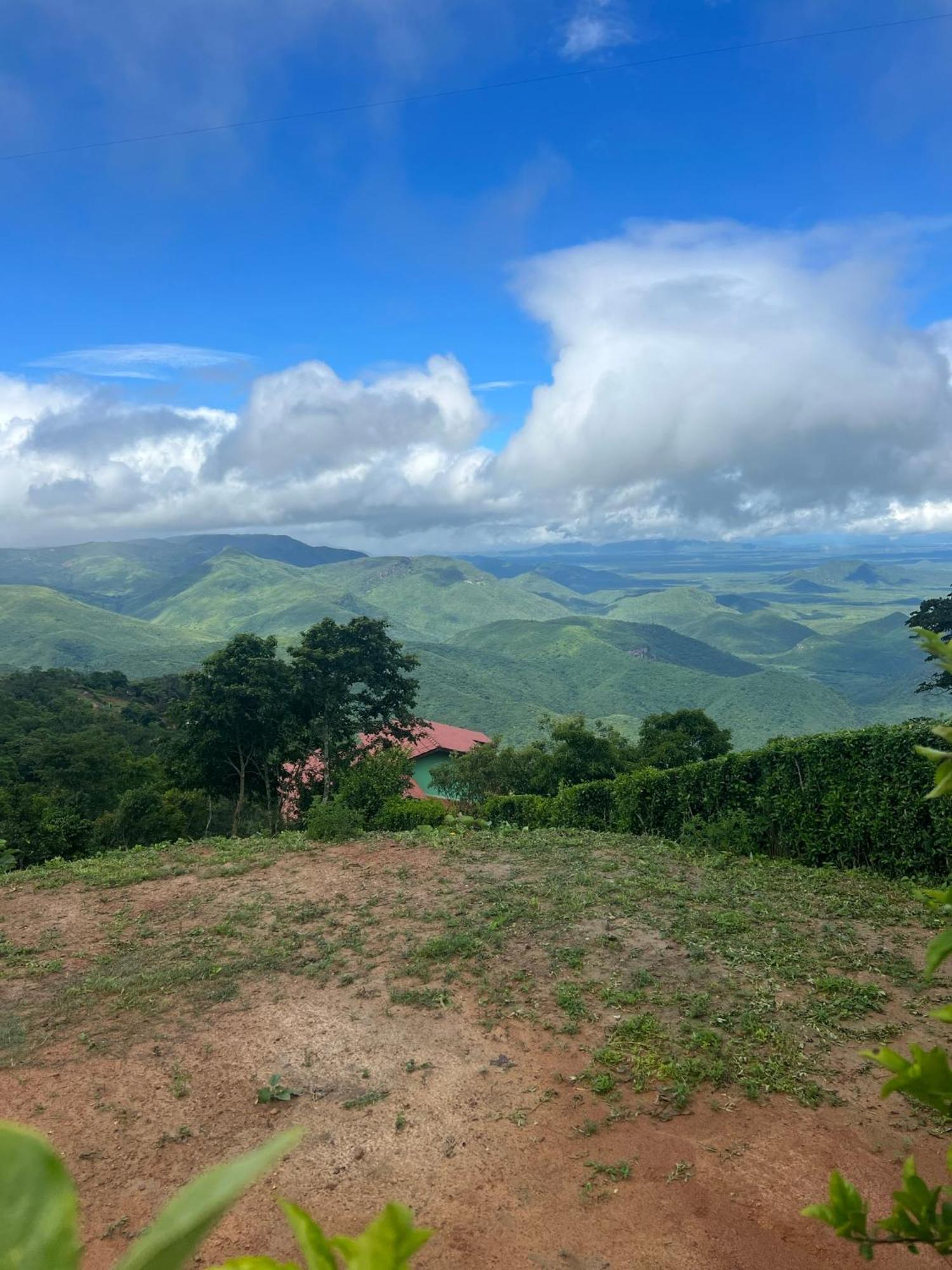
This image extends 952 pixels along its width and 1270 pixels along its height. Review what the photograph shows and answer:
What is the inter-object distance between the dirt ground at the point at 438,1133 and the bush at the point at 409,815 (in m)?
8.16

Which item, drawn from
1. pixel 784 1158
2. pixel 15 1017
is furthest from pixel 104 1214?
pixel 784 1158

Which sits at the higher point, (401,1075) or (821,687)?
(401,1075)

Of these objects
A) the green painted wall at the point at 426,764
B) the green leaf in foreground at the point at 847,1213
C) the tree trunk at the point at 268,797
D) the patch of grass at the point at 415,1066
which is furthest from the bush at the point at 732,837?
the green painted wall at the point at 426,764

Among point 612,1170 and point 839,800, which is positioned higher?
point 839,800

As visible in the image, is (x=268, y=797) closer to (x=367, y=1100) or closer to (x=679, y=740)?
(x=679, y=740)

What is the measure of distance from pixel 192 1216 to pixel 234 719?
72.2 ft

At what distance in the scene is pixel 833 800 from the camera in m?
10.2

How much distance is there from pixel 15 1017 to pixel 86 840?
18.9 m

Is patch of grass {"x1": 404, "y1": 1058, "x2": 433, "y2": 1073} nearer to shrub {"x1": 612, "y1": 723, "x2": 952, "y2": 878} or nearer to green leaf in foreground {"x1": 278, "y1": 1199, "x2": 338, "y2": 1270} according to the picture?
green leaf in foreground {"x1": 278, "y1": 1199, "x2": 338, "y2": 1270}

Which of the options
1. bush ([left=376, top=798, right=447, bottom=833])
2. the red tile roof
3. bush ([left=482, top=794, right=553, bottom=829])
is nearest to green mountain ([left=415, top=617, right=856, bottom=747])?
the red tile roof

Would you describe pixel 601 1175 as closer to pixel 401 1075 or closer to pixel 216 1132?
pixel 401 1075

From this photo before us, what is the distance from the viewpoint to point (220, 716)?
2084 cm

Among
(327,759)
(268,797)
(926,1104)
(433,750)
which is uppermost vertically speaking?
(926,1104)

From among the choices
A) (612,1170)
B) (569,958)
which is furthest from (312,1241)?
(569,958)
